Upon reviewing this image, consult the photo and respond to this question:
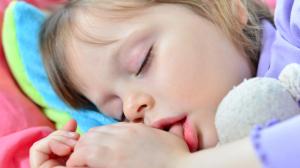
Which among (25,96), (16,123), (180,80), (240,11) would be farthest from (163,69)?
(25,96)

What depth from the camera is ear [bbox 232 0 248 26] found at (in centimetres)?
112

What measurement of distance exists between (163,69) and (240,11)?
281 mm

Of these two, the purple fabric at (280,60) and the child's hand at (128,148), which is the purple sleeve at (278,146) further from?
the child's hand at (128,148)

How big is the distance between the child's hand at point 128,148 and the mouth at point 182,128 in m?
0.02

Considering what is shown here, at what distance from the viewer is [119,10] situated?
1.07 metres

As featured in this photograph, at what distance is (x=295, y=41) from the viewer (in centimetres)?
102

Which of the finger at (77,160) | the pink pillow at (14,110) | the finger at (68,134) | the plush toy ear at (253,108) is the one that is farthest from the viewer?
the pink pillow at (14,110)

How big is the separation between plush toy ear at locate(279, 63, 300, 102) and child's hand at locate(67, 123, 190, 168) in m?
0.17

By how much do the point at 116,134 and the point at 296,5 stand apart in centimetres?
43

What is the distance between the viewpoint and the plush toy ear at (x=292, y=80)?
782mm

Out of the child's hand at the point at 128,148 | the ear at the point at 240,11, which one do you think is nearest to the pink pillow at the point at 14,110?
the child's hand at the point at 128,148

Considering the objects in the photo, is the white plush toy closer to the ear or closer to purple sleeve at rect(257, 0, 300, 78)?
purple sleeve at rect(257, 0, 300, 78)

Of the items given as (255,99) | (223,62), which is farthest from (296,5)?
(255,99)

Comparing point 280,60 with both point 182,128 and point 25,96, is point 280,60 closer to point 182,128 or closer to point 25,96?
point 182,128
